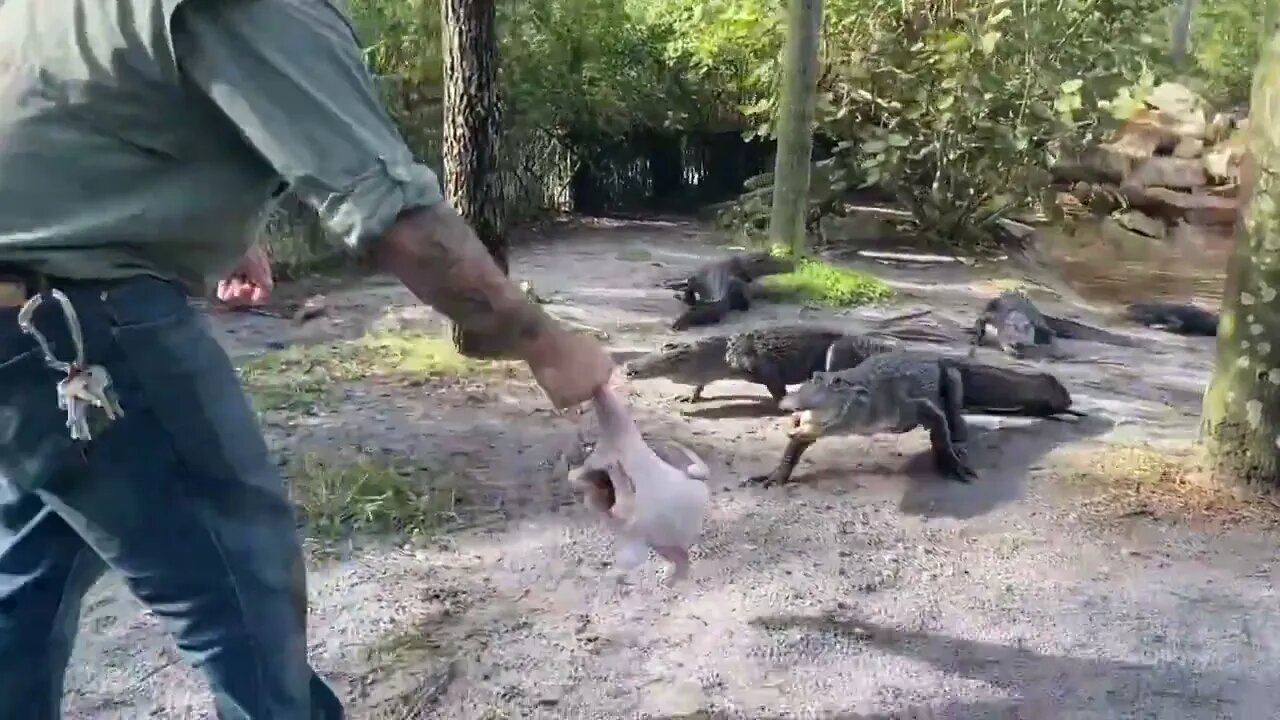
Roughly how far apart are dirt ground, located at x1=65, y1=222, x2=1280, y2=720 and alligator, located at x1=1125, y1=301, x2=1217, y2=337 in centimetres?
274

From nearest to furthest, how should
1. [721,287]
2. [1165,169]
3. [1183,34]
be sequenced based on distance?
[721,287] < [1165,169] < [1183,34]

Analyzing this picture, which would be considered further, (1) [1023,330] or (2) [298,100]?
(1) [1023,330]

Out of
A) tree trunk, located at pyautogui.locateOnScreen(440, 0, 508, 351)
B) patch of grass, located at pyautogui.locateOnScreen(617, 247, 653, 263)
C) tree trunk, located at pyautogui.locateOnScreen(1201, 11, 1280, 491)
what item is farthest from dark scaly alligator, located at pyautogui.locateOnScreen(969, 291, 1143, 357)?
patch of grass, located at pyautogui.locateOnScreen(617, 247, 653, 263)

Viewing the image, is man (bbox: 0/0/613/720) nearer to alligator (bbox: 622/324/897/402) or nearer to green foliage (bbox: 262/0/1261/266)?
alligator (bbox: 622/324/897/402)

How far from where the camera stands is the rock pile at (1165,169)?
37.3 feet

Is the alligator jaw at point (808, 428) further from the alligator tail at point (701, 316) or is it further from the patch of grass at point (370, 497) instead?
the alligator tail at point (701, 316)

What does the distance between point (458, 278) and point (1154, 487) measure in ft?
9.98

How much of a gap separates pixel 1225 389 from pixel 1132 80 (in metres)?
6.05

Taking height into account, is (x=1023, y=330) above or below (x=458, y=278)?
below

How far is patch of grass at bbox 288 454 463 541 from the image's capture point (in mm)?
3342

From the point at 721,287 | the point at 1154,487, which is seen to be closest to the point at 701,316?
the point at 721,287

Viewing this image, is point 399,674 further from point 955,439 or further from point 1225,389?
point 1225,389

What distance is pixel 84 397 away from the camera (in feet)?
4.53

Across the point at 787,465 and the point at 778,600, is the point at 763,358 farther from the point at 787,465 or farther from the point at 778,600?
the point at 778,600
